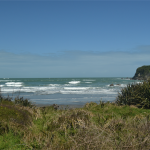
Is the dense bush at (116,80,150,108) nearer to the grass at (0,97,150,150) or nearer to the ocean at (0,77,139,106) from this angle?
the ocean at (0,77,139,106)

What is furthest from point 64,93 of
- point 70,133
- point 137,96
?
point 70,133

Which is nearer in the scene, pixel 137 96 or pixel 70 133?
pixel 70 133

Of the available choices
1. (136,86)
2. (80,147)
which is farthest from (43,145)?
(136,86)

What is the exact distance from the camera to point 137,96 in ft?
38.5

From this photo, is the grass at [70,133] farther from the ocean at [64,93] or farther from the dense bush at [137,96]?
the dense bush at [137,96]

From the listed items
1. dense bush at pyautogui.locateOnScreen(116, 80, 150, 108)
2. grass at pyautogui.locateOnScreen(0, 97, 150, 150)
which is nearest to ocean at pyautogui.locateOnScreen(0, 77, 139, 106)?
dense bush at pyautogui.locateOnScreen(116, 80, 150, 108)

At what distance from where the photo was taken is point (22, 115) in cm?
667

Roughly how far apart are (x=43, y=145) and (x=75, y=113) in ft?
8.94

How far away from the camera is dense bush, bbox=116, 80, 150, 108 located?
11.2 metres

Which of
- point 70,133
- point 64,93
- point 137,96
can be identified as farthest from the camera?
point 64,93

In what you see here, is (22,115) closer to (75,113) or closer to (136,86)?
(75,113)

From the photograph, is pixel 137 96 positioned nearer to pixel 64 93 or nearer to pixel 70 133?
pixel 70 133

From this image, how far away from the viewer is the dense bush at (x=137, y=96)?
11.2 metres

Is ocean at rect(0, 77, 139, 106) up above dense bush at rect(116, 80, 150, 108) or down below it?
below
